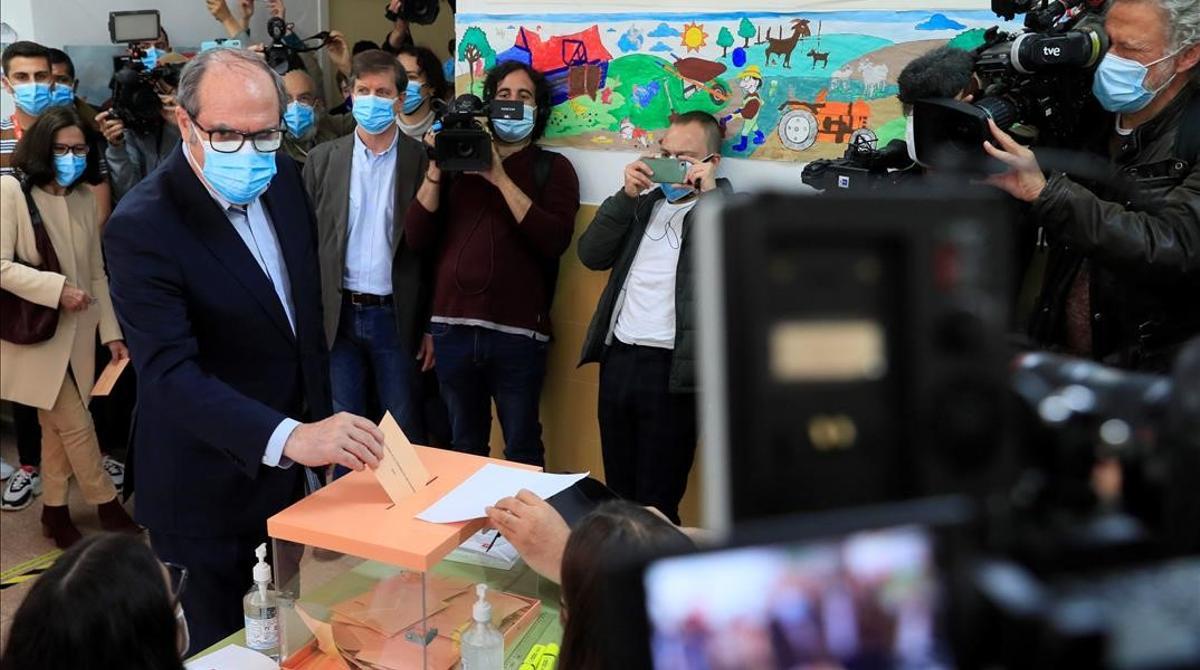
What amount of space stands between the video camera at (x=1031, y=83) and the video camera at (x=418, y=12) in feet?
8.61

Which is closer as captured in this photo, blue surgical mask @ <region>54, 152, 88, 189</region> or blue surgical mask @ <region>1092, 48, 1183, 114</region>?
blue surgical mask @ <region>1092, 48, 1183, 114</region>

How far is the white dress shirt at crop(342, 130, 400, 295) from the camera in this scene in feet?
10.2

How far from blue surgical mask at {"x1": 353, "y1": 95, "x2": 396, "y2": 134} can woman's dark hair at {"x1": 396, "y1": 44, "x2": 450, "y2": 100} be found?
0.54 m

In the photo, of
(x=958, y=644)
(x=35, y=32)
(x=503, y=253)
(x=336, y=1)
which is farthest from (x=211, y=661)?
(x=336, y=1)

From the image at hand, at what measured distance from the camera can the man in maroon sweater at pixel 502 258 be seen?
2988 millimetres

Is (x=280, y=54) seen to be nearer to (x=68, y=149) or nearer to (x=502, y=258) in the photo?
(x=68, y=149)

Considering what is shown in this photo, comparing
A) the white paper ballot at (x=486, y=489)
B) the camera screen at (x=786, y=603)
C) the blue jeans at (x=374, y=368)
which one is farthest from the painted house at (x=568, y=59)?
the camera screen at (x=786, y=603)

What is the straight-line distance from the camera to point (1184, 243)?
1.66 meters

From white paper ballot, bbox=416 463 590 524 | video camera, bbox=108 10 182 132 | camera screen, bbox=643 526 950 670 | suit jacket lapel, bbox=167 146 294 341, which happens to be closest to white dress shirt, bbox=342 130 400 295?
video camera, bbox=108 10 182 132

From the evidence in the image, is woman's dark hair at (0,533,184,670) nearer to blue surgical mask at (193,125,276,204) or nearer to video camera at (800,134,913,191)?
blue surgical mask at (193,125,276,204)

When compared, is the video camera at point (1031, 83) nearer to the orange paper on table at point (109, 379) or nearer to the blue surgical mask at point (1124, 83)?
the blue surgical mask at point (1124, 83)

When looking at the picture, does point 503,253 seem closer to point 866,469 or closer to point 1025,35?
point 1025,35

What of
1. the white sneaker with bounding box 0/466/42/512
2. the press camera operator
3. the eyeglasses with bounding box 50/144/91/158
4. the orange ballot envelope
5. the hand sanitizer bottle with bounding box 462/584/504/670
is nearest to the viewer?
the hand sanitizer bottle with bounding box 462/584/504/670

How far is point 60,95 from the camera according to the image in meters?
4.06
